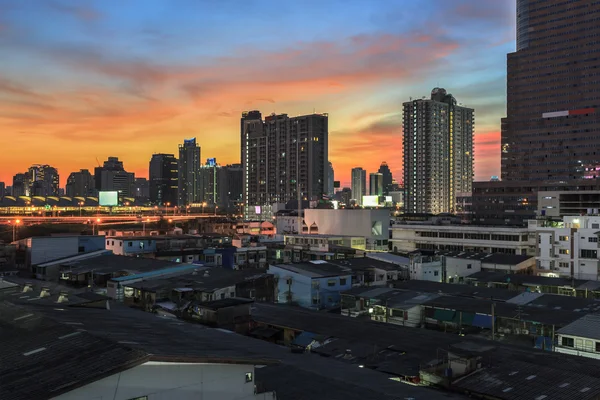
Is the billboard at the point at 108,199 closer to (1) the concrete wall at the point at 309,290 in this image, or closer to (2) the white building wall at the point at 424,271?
(2) the white building wall at the point at 424,271

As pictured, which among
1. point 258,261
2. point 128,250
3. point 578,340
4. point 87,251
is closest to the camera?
point 578,340

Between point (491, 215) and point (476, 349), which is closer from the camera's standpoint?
point (476, 349)

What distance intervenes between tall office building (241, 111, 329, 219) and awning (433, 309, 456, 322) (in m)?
142

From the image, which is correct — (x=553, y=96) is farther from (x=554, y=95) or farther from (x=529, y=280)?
(x=529, y=280)

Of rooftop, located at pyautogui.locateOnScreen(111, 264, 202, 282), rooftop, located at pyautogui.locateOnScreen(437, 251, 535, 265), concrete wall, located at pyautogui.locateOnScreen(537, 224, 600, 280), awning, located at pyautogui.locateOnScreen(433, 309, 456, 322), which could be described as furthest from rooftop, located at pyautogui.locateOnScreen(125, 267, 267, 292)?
concrete wall, located at pyautogui.locateOnScreen(537, 224, 600, 280)

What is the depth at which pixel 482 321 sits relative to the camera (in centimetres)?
2931

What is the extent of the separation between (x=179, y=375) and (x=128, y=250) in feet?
160

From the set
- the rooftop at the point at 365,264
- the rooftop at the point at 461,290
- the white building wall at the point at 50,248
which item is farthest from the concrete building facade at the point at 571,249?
the white building wall at the point at 50,248

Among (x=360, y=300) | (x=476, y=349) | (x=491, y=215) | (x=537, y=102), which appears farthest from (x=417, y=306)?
(x=537, y=102)

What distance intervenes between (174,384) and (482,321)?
22310mm

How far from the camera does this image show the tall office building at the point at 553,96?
138m

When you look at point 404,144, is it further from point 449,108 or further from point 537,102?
point 537,102

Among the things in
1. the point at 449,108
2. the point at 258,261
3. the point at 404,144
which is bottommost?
the point at 258,261

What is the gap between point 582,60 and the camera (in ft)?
457
